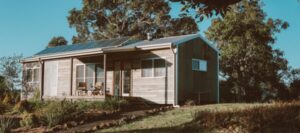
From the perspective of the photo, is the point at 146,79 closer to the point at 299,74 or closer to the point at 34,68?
the point at 34,68

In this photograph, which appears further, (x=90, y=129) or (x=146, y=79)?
(x=146, y=79)

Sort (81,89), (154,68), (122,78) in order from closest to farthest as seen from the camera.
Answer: (154,68), (122,78), (81,89)

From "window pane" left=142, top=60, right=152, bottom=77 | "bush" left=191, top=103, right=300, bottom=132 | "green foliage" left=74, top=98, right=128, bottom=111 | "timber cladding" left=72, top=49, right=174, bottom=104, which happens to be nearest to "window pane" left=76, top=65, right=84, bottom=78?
"timber cladding" left=72, top=49, right=174, bottom=104

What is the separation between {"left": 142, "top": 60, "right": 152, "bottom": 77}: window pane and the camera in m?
21.1

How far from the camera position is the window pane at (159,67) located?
2046cm

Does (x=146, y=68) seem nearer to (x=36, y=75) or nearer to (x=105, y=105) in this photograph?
(x=105, y=105)

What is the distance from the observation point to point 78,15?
142ft

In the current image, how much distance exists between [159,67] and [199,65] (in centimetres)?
275

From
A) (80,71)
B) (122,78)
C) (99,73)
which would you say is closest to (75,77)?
(80,71)

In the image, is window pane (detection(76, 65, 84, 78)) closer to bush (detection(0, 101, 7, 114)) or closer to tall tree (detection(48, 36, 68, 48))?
bush (detection(0, 101, 7, 114))

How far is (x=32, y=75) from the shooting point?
94.3ft

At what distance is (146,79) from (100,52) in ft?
9.52

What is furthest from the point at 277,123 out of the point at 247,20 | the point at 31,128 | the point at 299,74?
the point at 299,74

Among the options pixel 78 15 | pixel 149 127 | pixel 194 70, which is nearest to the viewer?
pixel 149 127
